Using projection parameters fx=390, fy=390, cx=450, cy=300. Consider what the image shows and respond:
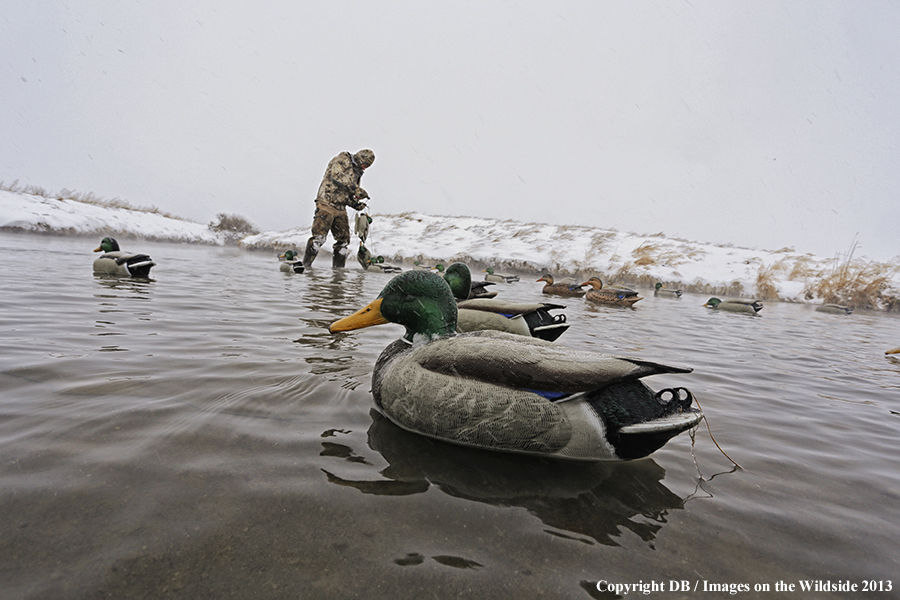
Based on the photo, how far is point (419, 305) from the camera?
2756 mm

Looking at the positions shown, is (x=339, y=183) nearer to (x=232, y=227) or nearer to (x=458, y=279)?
(x=458, y=279)

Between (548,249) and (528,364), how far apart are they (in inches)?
969

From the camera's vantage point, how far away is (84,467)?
1.72 meters

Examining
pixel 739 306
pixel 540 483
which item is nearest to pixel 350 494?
pixel 540 483

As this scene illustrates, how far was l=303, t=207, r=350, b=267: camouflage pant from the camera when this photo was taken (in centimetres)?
1335

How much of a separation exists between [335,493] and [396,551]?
1.44ft

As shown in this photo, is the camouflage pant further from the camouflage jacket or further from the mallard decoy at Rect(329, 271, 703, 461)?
the mallard decoy at Rect(329, 271, 703, 461)

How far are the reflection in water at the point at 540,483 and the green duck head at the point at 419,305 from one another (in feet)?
2.55

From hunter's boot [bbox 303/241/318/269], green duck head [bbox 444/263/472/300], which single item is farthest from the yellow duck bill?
hunter's boot [bbox 303/241/318/269]

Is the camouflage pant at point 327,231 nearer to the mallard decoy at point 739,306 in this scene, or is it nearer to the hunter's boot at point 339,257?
the hunter's boot at point 339,257

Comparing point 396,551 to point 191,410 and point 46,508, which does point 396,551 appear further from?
point 191,410

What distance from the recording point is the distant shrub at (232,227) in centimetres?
3746

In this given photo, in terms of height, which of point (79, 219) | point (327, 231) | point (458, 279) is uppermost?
point (79, 219)

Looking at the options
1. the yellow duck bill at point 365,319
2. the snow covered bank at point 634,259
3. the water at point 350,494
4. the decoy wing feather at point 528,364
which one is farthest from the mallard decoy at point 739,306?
the yellow duck bill at point 365,319
